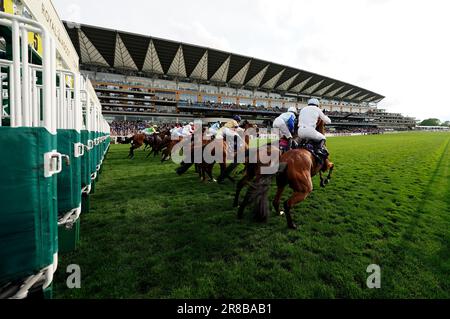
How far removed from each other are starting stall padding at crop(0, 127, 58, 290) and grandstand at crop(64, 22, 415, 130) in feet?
163

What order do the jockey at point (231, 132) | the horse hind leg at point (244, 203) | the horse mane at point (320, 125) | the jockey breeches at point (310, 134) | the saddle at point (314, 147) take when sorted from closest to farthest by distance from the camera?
the horse hind leg at point (244, 203) < the saddle at point (314, 147) < the jockey breeches at point (310, 134) < the horse mane at point (320, 125) < the jockey at point (231, 132)

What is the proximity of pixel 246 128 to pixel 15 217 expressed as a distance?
6.69m

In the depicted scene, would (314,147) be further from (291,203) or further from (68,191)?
(68,191)

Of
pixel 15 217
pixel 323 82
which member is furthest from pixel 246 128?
pixel 323 82

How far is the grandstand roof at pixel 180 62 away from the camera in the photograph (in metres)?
43.4

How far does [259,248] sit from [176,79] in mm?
63213

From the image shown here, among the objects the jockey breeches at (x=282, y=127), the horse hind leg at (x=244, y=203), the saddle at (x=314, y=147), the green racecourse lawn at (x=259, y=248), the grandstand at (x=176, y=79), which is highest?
the grandstand at (x=176, y=79)

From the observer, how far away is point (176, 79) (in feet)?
199

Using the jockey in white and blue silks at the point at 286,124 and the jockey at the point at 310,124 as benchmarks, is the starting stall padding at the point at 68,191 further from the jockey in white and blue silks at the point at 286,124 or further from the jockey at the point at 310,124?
the jockey in white and blue silks at the point at 286,124

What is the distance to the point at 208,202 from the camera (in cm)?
506

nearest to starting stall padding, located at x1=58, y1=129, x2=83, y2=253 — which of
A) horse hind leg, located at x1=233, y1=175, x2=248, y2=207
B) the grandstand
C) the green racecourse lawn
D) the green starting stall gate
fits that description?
the green racecourse lawn

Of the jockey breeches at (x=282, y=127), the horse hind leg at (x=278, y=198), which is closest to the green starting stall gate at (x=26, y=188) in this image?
the horse hind leg at (x=278, y=198)

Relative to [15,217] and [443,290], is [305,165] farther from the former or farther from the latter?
[15,217]

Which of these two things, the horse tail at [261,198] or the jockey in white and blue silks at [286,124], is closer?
the horse tail at [261,198]
